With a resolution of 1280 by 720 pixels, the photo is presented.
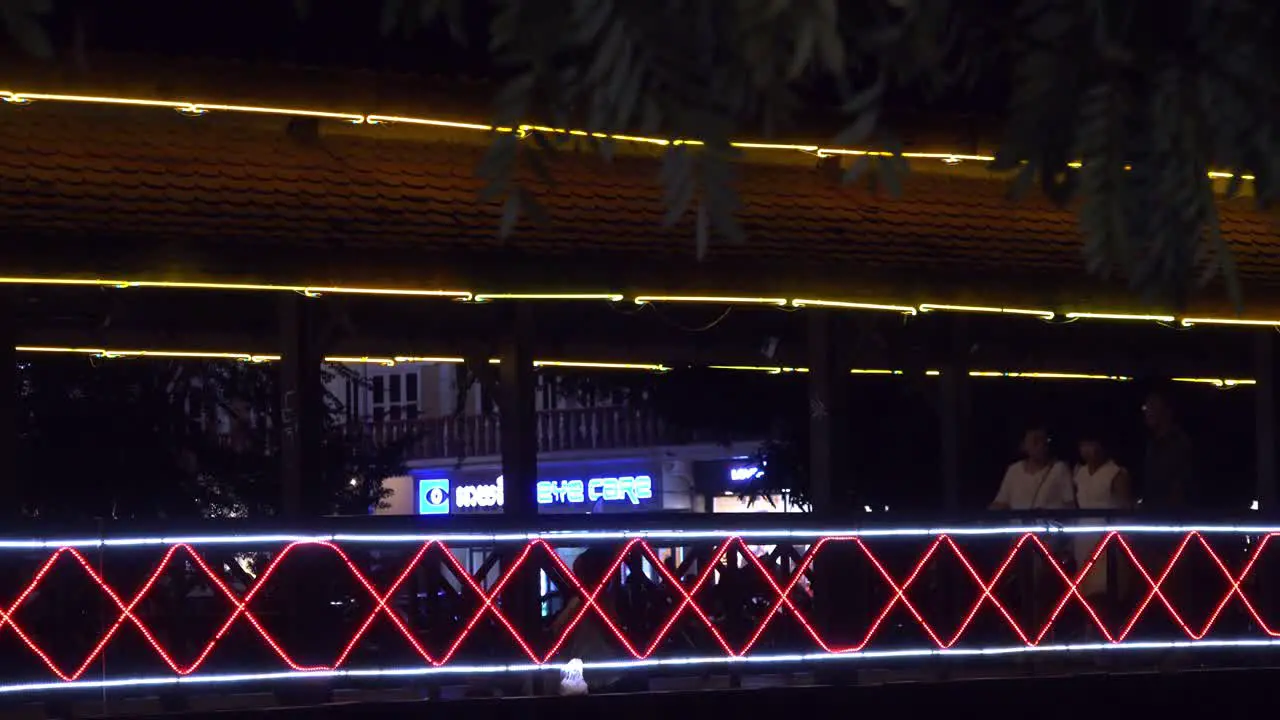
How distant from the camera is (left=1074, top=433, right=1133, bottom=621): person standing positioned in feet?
53.3

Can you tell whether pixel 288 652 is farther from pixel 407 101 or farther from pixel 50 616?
pixel 407 101

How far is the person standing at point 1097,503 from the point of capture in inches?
639

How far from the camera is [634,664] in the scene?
571 inches

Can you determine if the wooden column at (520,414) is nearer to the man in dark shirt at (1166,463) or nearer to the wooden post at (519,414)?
the wooden post at (519,414)

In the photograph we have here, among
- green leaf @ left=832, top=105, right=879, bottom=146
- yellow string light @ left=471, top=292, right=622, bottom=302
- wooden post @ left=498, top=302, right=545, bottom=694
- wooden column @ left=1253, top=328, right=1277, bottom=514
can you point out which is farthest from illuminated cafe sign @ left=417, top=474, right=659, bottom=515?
green leaf @ left=832, top=105, right=879, bottom=146

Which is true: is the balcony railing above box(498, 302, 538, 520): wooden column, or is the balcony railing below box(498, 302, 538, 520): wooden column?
below

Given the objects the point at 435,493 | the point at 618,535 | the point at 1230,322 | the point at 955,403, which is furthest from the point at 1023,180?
the point at 435,493

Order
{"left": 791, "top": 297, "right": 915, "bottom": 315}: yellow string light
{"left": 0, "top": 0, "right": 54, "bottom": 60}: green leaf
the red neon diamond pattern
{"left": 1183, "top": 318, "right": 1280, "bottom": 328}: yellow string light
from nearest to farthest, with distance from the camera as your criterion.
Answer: {"left": 0, "top": 0, "right": 54, "bottom": 60}: green leaf
the red neon diamond pattern
{"left": 791, "top": 297, "right": 915, "bottom": 315}: yellow string light
{"left": 1183, "top": 318, "right": 1280, "bottom": 328}: yellow string light

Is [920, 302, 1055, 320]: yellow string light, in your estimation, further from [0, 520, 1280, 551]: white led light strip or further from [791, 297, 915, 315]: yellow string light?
[0, 520, 1280, 551]: white led light strip

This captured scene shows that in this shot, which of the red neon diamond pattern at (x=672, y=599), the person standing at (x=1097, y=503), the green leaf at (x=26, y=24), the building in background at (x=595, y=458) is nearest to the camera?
the green leaf at (x=26, y=24)

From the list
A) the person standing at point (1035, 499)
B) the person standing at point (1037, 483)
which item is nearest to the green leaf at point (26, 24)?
the person standing at point (1035, 499)

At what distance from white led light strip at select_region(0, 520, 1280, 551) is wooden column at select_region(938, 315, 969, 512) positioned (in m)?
1.30

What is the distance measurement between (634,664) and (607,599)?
439mm

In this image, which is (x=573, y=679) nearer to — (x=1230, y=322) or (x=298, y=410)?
(x=298, y=410)
